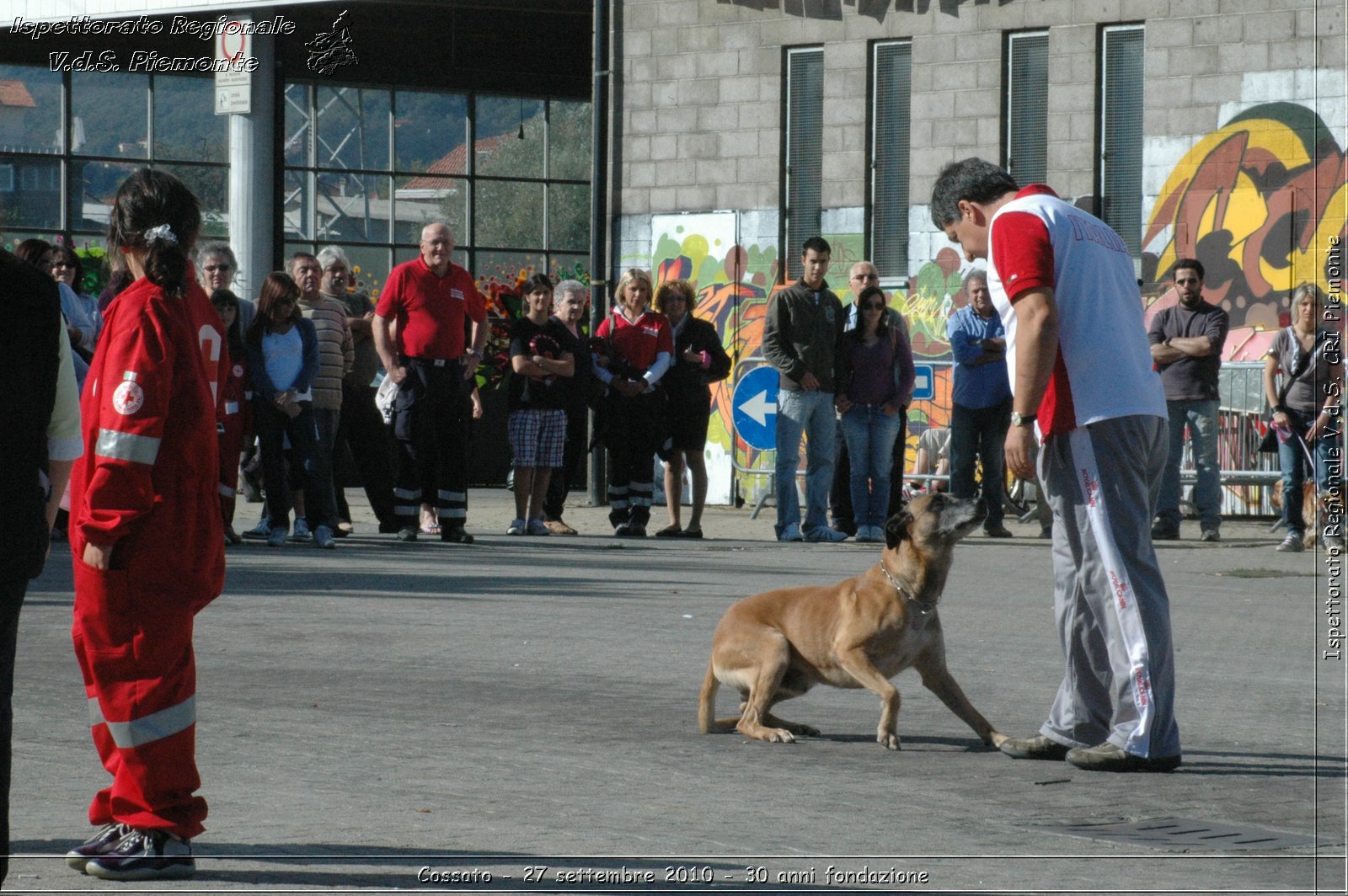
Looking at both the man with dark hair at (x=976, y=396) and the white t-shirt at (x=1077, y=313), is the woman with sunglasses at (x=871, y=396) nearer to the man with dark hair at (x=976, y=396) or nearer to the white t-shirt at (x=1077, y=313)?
the man with dark hair at (x=976, y=396)

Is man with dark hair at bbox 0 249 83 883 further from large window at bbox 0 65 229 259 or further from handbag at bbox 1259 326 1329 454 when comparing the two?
large window at bbox 0 65 229 259

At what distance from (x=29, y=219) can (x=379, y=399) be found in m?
19.8

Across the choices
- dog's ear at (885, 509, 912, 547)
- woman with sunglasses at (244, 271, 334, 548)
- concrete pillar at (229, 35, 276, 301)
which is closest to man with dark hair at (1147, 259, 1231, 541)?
woman with sunglasses at (244, 271, 334, 548)

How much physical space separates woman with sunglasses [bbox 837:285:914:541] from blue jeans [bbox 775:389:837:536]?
231 millimetres

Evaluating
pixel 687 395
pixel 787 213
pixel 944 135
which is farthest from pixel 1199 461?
pixel 787 213

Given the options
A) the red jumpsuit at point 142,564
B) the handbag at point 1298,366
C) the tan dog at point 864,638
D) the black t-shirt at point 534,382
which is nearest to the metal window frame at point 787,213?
the black t-shirt at point 534,382

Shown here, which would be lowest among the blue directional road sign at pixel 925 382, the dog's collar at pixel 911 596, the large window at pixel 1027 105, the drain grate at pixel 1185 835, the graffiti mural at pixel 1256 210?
the drain grate at pixel 1185 835

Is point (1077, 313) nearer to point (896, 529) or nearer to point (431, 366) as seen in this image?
point (896, 529)

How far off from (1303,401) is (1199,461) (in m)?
1.12

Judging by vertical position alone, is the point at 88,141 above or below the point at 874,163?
above

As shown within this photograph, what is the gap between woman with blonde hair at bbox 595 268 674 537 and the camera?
16031mm

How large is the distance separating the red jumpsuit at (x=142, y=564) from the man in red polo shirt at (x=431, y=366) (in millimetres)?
9533

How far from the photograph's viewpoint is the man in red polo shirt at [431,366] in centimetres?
1460

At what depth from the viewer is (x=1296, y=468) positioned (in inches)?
623
